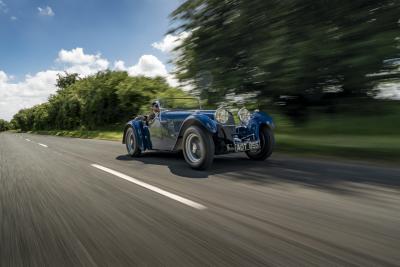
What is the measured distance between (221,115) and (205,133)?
457 mm

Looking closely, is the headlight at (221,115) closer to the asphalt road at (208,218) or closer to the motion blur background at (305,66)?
the asphalt road at (208,218)

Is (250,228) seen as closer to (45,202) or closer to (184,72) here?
(45,202)

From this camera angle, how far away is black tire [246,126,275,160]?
20.0 feet

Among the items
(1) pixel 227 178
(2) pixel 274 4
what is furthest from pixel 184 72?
(1) pixel 227 178

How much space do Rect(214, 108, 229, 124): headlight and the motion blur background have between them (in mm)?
2755

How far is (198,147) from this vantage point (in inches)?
220

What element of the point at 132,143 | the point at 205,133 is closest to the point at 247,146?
the point at 205,133

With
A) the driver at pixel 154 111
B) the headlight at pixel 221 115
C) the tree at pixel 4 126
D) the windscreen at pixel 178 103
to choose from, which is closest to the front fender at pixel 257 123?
the headlight at pixel 221 115

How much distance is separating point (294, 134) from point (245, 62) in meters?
2.44

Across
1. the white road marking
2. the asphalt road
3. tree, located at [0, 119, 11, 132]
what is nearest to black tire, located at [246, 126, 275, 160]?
the asphalt road

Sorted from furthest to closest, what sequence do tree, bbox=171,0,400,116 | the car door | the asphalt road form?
tree, bbox=171,0,400,116, the car door, the asphalt road

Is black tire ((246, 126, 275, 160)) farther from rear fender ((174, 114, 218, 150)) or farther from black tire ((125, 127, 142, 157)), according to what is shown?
black tire ((125, 127, 142, 157))

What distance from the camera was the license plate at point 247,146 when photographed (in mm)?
5566

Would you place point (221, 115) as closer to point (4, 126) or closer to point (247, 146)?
point (247, 146)
